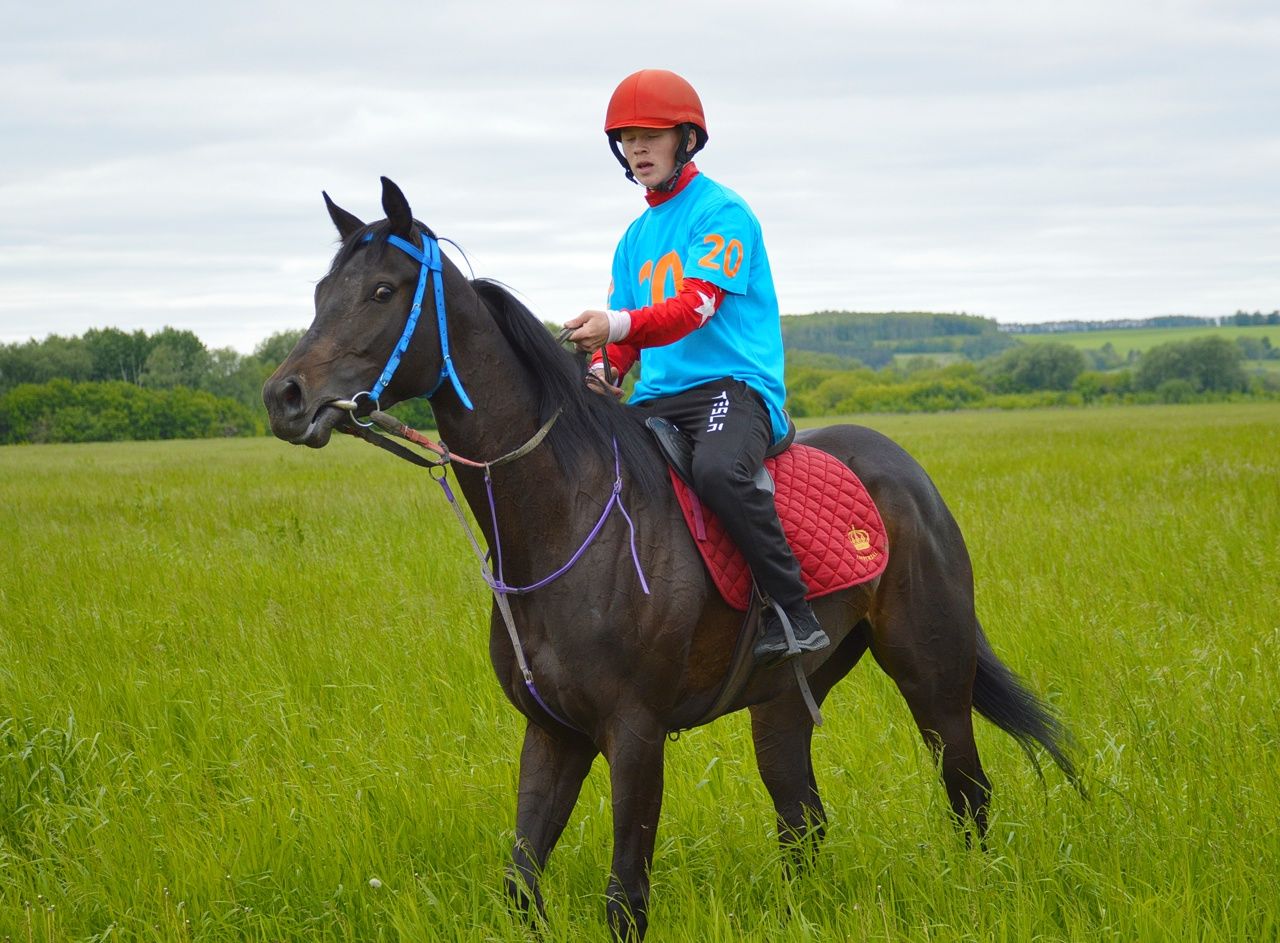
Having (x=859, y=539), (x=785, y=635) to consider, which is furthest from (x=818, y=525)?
(x=785, y=635)

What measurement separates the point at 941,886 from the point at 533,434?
2120 mm

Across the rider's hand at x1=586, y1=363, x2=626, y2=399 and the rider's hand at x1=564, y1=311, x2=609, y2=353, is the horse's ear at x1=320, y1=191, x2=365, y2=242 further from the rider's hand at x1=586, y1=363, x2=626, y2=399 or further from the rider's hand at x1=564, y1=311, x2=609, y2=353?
the rider's hand at x1=586, y1=363, x2=626, y2=399

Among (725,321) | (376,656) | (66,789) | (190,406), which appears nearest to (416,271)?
(725,321)

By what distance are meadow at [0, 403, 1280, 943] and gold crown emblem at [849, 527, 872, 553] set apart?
112 centimetres

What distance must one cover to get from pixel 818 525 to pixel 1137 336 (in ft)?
561

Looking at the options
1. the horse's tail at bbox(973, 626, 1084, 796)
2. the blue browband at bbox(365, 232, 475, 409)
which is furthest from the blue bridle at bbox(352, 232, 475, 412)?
the horse's tail at bbox(973, 626, 1084, 796)

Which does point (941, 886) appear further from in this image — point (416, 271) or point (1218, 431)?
point (1218, 431)

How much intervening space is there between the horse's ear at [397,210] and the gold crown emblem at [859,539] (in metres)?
2.10

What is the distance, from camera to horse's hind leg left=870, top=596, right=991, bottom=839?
464 cm

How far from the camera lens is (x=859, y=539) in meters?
4.41

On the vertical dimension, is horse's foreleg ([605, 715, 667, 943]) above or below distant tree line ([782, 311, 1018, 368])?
below

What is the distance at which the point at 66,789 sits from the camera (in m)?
5.32

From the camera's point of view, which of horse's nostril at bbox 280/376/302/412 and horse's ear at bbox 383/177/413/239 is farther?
horse's ear at bbox 383/177/413/239

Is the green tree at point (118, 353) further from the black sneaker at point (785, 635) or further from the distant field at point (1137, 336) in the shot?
the distant field at point (1137, 336)
